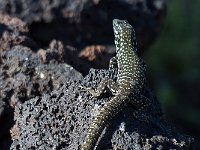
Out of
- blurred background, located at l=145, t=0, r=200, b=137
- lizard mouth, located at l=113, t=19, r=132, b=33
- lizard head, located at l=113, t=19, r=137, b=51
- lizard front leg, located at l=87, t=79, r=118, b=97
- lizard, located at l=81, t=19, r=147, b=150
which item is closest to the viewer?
lizard, located at l=81, t=19, r=147, b=150

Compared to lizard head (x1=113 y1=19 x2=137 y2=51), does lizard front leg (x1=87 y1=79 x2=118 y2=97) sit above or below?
below

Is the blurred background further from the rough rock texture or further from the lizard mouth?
the rough rock texture

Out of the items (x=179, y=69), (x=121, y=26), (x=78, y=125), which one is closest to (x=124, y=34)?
(x=121, y=26)

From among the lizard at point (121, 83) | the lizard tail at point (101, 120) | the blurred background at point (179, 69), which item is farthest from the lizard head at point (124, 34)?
the blurred background at point (179, 69)

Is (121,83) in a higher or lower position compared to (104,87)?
higher

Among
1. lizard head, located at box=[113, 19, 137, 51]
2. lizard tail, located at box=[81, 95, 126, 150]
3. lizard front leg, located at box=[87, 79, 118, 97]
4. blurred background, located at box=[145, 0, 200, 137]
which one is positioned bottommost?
lizard tail, located at box=[81, 95, 126, 150]

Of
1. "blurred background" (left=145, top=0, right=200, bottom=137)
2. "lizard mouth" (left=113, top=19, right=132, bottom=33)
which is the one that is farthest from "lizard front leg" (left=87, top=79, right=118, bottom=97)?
"blurred background" (left=145, top=0, right=200, bottom=137)

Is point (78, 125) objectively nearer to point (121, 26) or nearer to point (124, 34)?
point (124, 34)

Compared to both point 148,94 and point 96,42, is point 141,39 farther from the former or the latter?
point 148,94
